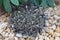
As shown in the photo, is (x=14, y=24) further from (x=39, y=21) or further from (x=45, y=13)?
(x=45, y=13)

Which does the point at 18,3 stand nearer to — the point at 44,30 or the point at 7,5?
the point at 7,5

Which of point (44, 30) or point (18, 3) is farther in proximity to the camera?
point (44, 30)

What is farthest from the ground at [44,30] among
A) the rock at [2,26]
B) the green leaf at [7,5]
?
the green leaf at [7,5]

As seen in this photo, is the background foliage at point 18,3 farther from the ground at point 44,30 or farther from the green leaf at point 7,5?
the ground at point 44,30

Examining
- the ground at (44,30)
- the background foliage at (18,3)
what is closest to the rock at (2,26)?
the ground at (44,30)

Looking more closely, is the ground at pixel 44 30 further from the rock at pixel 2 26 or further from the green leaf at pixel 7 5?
the green leaf at pixel 7 5

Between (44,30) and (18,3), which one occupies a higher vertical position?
(18,3)

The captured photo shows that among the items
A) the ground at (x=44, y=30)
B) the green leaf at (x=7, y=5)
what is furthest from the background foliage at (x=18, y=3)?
the ground at (x=44, y=30)

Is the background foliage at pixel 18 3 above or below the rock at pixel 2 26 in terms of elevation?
above

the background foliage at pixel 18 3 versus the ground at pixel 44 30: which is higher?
the background foliage at pixel 18 3

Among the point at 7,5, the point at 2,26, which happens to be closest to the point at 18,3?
the point at 7,5

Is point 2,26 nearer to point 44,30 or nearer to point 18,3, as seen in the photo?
point 18,3
